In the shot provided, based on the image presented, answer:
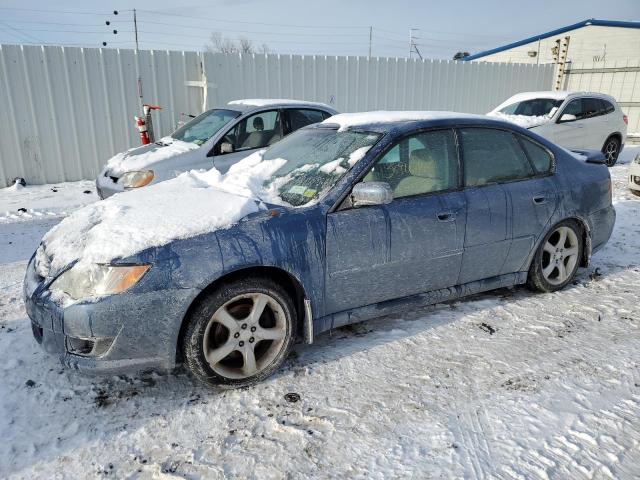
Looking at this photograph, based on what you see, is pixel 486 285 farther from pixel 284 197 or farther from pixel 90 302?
pixel 90 302

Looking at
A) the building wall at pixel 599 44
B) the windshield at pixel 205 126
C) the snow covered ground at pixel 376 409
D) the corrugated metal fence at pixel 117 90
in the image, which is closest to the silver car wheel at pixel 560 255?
the snow covered ground at pixel 376 409

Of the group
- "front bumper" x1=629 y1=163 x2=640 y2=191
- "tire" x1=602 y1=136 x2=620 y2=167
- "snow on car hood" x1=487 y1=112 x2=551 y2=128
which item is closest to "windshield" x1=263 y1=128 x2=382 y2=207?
"front bumper" x1=629 y1=163 x2=640 y2=191

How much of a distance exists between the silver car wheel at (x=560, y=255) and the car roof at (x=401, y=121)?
3.44 ft

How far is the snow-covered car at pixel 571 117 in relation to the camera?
31.0 feet

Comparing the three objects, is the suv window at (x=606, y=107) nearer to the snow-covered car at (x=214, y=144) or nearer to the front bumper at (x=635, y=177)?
the front bumper at (x=635, y=177)

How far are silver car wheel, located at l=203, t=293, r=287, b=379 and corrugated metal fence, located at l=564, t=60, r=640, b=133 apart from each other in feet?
58.3

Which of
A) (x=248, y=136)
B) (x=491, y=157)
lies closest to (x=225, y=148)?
(x=248, y=136)

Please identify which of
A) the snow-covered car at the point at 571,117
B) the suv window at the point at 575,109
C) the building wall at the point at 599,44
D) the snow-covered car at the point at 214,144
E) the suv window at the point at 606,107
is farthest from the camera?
the building wall at the point at 599,44

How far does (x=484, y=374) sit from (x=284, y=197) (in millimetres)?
1725

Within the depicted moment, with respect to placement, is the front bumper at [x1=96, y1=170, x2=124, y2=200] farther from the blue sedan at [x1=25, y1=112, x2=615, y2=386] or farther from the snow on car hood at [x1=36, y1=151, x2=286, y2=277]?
the blue sedan at [x1=25, y1=112, x2=615, y2=386]

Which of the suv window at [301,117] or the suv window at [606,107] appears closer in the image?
the suv window at [301,117]

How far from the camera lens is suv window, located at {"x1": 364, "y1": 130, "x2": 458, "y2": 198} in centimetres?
332

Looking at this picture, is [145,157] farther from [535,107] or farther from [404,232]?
[535,107]

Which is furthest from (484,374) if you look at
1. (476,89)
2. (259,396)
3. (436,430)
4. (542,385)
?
(476,89)
